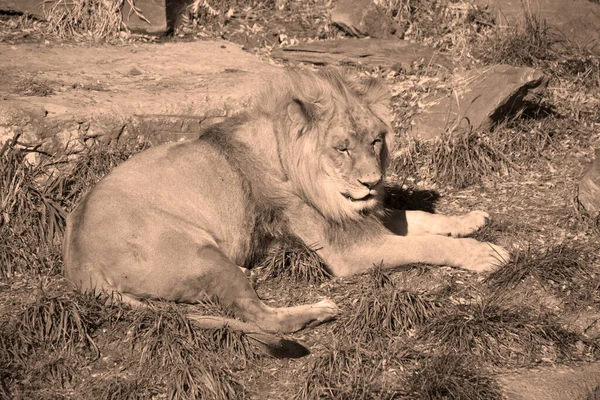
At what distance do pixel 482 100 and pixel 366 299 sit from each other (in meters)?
3.25

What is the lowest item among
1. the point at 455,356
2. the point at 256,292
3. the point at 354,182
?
the point at 256,292

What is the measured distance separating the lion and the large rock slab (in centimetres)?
78

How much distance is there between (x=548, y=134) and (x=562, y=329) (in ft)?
10.5

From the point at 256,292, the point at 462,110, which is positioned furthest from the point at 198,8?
the point at 256,292

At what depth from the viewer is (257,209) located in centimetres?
562

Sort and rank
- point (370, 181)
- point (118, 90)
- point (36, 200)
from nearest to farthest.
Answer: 1. point (370, 181)
2. point (36, 200)
3. point (118, 90)

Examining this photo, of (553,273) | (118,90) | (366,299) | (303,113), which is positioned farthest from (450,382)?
(118,90)

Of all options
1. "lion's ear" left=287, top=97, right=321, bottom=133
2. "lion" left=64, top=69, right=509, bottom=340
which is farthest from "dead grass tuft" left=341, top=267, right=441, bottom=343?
"lion's ear" left=287, top=97, right=321, bottom=133

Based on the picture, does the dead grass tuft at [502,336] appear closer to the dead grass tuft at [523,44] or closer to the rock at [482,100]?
the rock at [482,100]

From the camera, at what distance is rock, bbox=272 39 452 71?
8875 millimetres

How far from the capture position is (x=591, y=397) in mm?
4500

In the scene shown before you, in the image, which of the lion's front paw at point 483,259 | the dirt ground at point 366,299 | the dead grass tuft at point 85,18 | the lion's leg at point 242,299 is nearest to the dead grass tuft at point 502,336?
the dirt ground at point 366,299

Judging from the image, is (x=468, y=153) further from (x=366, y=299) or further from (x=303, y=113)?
(x=366, y=299)

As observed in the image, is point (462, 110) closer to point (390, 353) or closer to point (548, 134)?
point (548, 134)
